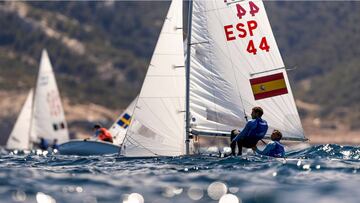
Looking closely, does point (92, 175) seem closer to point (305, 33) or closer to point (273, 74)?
point (273, 74)

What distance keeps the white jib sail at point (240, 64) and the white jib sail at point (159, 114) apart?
1.06 metres

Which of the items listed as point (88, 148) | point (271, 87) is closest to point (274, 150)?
point (271, 87)

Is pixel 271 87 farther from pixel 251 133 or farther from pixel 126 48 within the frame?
pixel 126 48

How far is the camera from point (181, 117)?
69.6 ft

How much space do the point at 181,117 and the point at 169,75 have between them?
111 centimetres

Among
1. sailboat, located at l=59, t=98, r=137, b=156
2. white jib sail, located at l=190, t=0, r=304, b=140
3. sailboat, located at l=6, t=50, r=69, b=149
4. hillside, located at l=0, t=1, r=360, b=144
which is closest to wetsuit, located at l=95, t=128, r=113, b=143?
sailboat, located at l=59, t=98, r=137, b=156

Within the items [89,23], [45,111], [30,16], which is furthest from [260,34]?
[89,23]

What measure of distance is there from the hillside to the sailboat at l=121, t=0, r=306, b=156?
73.4 m

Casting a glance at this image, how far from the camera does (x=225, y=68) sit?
2236 centimetres

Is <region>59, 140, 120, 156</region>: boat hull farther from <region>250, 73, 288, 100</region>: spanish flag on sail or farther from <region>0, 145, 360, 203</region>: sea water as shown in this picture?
<region>0, 145, 360, 203</region>: sea water

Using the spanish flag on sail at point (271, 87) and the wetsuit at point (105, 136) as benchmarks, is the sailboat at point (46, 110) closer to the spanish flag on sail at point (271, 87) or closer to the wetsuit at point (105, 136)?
the wetsuit at point (105, 136)

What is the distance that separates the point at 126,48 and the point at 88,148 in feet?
336

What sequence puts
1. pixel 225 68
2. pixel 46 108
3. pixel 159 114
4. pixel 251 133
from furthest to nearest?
pixel 46 108
pixel 225 68
pixel 159 114
pixel 251 133

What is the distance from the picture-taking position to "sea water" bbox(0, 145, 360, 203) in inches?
516
